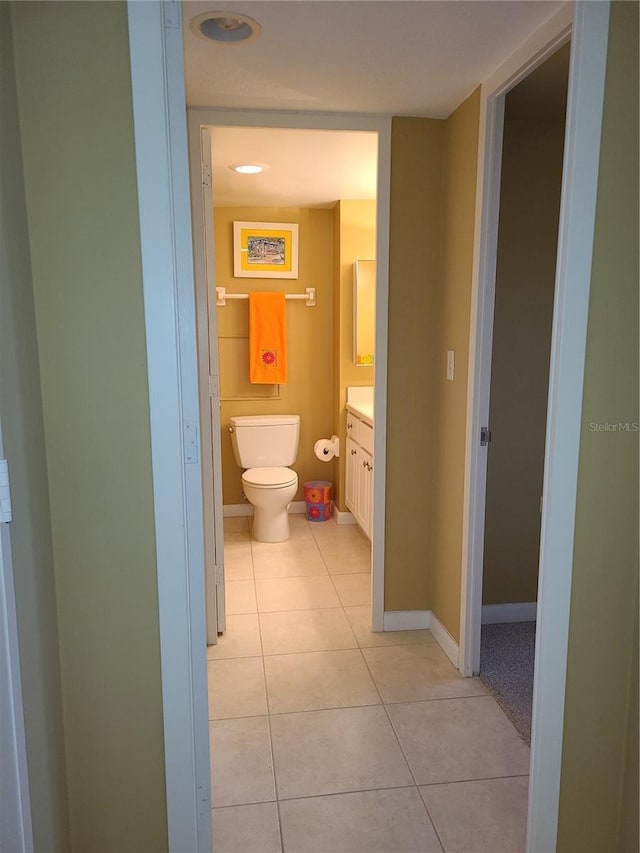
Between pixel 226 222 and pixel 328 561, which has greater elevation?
pixel 226 222

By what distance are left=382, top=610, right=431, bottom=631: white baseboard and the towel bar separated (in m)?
2.39

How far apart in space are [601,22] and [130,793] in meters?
1.96

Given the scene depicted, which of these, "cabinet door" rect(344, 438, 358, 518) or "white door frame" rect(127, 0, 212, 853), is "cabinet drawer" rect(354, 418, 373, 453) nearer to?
"cabinet door" rect(344, 438, 358, 518)

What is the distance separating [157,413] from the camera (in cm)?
129

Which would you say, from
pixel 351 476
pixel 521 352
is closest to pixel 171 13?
pixel 521 352

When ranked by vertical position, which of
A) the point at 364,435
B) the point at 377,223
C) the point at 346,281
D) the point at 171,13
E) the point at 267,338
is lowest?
the point at 364,435

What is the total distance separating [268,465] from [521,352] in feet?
6.70

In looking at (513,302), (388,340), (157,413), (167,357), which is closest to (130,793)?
(157,413)

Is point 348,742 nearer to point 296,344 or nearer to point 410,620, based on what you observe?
point 410,620

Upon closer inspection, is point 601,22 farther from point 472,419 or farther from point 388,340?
point 388,340

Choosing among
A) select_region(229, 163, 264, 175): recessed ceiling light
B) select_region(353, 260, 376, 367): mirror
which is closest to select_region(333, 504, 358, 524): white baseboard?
select_region(353, 260, 376, 367): mirror

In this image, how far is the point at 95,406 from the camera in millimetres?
1274

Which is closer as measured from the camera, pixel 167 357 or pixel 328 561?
pixel 167 357

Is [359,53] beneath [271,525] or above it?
above
